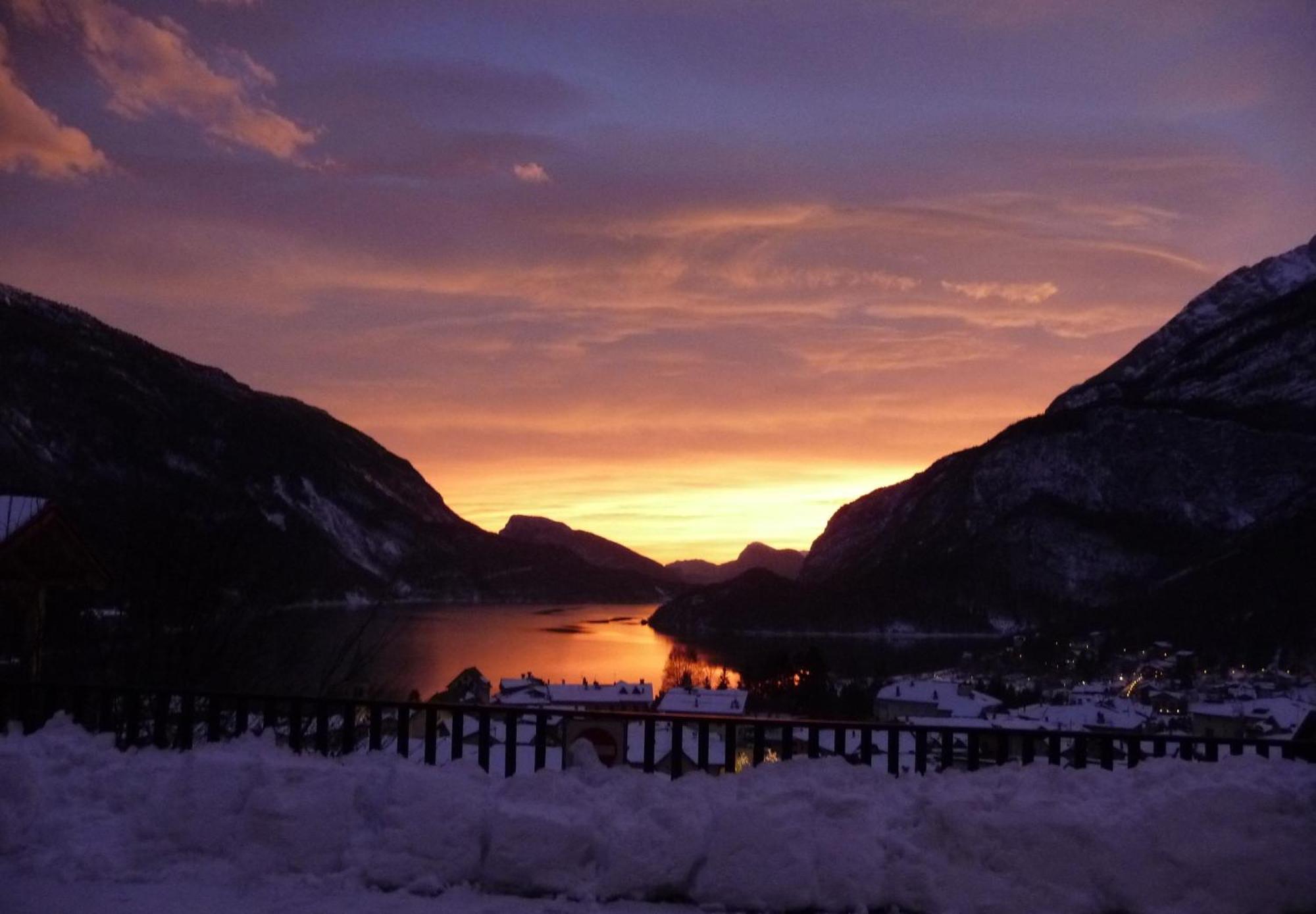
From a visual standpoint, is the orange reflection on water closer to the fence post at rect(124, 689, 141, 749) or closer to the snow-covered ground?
the fence post at rect(124, 689, 141, 749)

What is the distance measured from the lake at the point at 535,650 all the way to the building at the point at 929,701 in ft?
18.9

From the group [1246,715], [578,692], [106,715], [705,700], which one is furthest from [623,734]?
[705,700]

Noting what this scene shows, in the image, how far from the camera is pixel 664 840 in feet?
19.2

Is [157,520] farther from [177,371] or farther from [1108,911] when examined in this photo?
[177,371]

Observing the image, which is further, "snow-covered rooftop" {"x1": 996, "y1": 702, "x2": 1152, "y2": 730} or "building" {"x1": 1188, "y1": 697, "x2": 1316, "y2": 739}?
"snow-covered rooftop" {"x1": 996, "y1": 702, "x2": 1152, "y2": 730}

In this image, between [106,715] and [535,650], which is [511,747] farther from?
[535,650]

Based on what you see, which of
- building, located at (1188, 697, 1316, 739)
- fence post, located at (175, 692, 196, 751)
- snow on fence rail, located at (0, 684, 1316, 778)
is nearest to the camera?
snow on fence rail, located at (0, 684, 1316, 778)

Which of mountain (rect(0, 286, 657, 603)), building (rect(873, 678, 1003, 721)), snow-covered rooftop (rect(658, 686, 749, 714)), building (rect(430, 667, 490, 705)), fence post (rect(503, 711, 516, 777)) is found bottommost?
building (rect(873, 678, 1003, 721))

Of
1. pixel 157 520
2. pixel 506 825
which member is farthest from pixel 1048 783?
pixel 157 520

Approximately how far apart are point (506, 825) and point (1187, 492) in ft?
549

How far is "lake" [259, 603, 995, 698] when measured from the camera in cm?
1852

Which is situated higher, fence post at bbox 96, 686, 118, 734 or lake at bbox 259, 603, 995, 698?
fence post at bbox 96, 686, 118, 734

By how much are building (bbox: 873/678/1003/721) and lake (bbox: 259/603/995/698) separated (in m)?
5.77

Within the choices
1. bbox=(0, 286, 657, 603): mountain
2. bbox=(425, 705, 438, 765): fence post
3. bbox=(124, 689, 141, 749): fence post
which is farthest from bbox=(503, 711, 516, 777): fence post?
bbox=(0, 286, 657, 603): mountain
